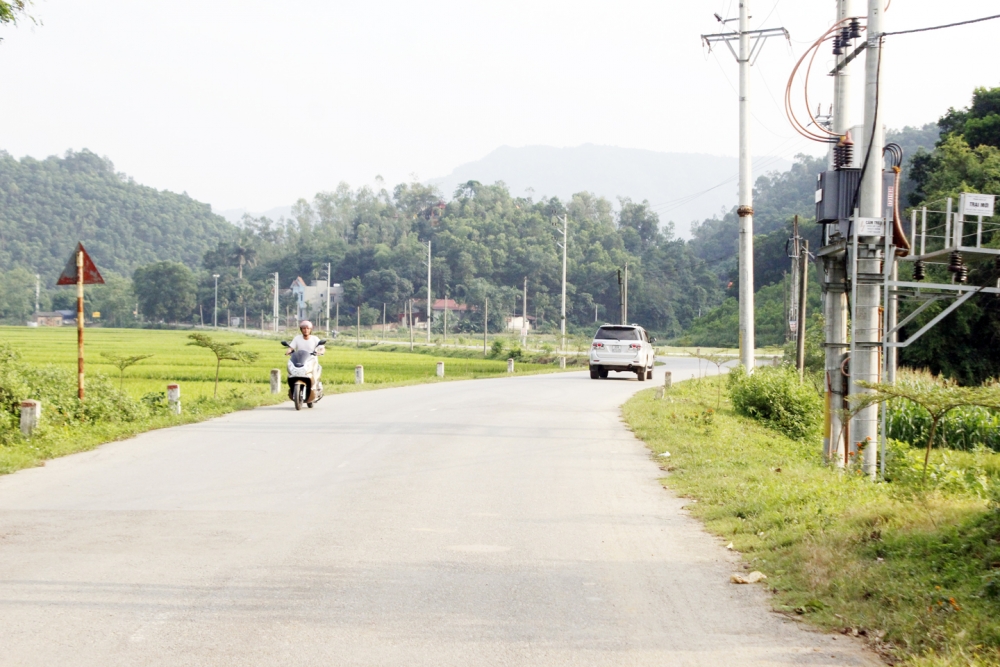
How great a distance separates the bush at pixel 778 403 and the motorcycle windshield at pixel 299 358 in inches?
361

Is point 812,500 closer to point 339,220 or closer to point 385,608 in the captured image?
point 385,608

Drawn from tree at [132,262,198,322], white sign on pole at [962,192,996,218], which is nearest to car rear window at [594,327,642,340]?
white sign on pole at [962,192,996,218]

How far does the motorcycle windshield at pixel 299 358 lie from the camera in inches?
723

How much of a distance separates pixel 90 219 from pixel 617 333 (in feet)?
424

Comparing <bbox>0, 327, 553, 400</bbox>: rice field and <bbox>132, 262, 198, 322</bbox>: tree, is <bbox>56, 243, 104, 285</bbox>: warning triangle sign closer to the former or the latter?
<bbox>0, 327, 553, 400</bbox>: rice field

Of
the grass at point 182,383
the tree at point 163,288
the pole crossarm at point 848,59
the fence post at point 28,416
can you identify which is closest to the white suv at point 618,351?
the grass at point 182,383

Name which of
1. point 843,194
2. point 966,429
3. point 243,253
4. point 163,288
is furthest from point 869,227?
point 243,253

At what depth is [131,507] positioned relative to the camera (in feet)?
28.4

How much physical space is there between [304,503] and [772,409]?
1322 cm

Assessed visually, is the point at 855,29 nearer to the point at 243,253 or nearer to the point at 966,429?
the point at 966,429

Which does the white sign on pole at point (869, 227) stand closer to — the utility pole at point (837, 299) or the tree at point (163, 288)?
the utility pole at point (837, 299)

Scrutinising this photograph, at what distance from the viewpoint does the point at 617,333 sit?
1257 inches

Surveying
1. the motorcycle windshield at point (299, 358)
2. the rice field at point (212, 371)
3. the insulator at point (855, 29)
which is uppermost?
the insulator at point (855, 29)

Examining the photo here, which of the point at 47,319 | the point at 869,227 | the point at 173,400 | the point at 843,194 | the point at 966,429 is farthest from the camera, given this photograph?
the point at 47,319
